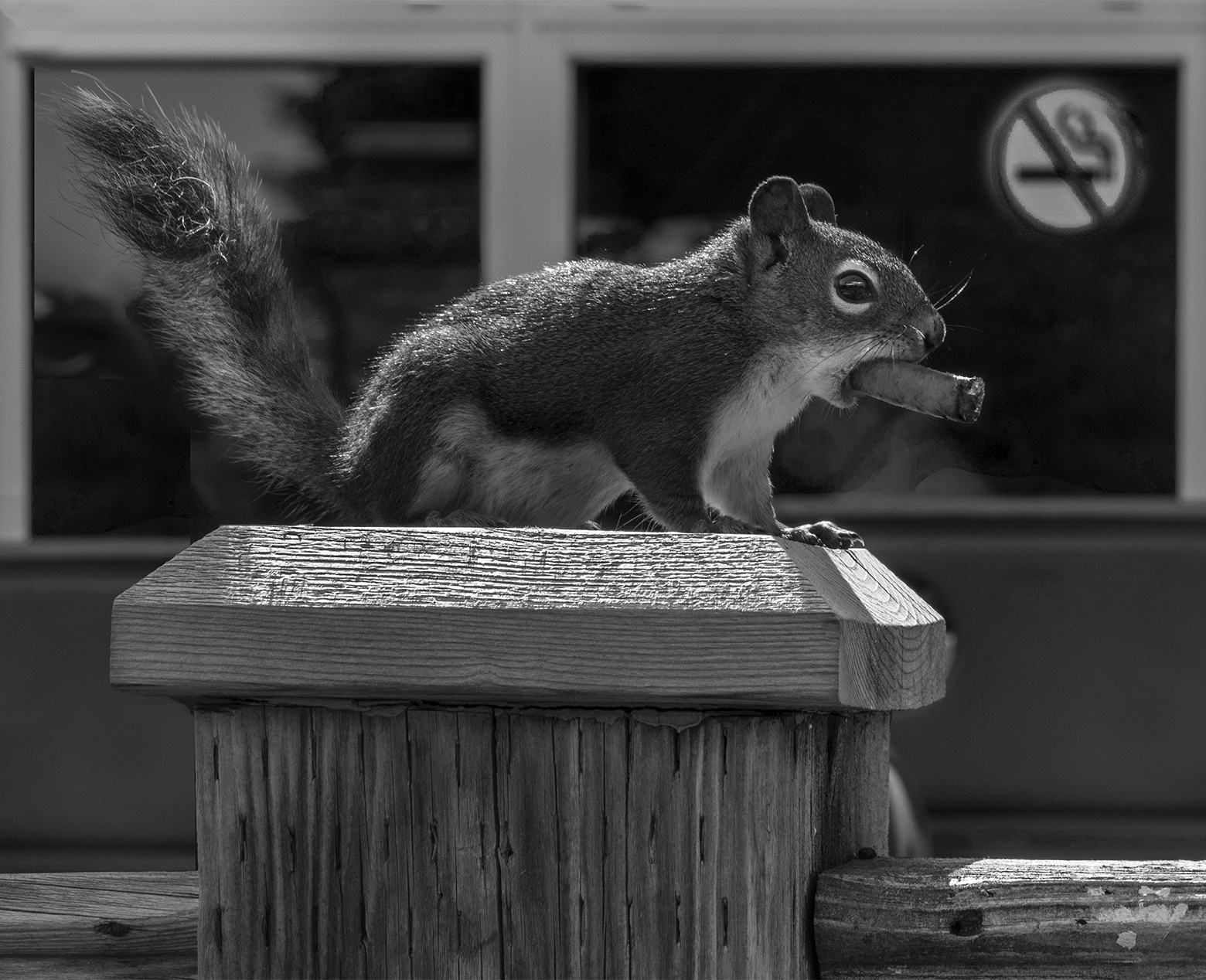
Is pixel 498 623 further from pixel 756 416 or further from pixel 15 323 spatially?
pixel 15 323

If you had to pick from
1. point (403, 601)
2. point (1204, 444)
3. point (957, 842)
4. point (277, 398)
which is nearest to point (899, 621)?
point (403, 601)

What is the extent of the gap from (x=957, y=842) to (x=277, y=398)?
2912 mm

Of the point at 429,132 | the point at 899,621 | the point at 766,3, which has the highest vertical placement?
the point at 766,3

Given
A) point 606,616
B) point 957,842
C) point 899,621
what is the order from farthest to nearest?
point 957,842 < point 899,621 < point 606,616

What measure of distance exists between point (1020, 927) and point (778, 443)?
297cm

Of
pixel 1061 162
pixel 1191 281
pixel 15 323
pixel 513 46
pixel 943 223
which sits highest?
pixel 513 46

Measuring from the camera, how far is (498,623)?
85 cm

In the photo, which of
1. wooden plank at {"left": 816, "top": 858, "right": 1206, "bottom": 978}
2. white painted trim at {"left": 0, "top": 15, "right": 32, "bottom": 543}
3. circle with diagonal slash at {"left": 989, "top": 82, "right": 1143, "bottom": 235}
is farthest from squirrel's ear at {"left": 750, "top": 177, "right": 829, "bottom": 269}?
white painted trim at {"left": 0, "top": 15, "right": 32, "bottom": 543}

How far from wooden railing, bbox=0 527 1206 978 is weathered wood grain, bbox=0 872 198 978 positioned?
24 centimetres

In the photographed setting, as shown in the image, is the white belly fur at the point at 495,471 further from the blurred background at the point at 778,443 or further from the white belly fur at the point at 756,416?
the blurred background at the point at 778,443

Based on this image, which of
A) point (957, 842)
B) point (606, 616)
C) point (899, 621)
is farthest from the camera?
point (957, 842)

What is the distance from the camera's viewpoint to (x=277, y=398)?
4.73ft

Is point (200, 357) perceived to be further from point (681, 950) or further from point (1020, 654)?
point (1020, 654)

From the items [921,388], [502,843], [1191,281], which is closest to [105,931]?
[502,843]
